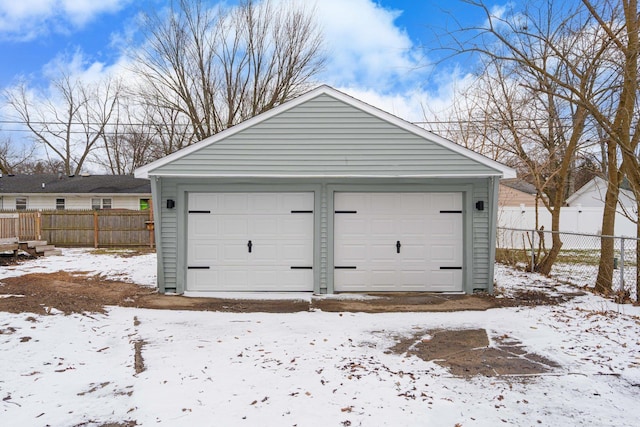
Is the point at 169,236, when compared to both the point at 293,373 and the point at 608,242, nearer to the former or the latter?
the point at 293,373

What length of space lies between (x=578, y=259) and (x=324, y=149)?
35.5ft

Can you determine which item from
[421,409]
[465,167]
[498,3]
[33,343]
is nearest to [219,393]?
[421,409]

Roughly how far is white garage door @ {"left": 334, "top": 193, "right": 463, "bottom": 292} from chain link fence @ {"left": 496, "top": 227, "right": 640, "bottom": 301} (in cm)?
235

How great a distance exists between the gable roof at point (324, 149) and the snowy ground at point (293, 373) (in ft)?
8.70

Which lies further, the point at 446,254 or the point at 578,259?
the point at 578,259

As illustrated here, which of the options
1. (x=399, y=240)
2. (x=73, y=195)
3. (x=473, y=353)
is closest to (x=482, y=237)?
(x=399, y=240)

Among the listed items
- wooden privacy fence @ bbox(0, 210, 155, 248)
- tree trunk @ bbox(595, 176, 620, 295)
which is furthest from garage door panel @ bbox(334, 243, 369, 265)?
wooden privacy fence @ bbox(0, 210, 155, 248)

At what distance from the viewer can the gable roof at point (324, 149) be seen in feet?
26.1

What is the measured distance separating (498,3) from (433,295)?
210 inches

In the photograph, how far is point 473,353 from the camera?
16.4ft

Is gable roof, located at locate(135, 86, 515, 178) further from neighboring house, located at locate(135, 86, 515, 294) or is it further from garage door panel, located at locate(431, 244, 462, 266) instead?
garage door panel, located at locate(431, 244, 462, 266)

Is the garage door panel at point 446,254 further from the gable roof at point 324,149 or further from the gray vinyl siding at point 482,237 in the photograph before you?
the gable roof at point 324,149

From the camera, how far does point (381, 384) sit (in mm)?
4035

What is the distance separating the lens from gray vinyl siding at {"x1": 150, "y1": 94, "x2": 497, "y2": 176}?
7.98 m
